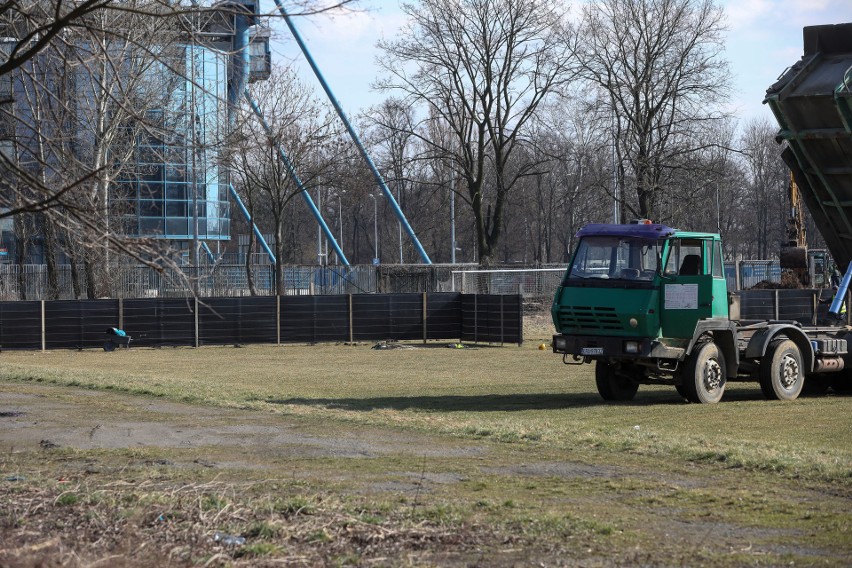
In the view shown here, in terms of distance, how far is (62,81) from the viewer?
10117mm

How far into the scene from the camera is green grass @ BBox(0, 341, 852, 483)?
1200 centimetres

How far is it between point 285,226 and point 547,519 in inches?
3492

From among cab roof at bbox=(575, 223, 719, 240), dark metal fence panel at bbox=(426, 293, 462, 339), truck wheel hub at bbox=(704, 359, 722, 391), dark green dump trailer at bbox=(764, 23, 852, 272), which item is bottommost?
truck wheel hub at bbox=(704, 359, 722, 391)

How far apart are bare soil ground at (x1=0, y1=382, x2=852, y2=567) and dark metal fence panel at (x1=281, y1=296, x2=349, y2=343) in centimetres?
2280

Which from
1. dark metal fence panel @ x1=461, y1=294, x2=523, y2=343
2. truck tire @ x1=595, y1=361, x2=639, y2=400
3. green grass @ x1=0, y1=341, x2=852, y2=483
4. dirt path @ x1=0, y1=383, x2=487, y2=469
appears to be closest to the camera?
dirt path @ x1=0, y1=383, x2=487, y2=469

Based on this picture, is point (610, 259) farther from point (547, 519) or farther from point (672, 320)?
point (547, 519)

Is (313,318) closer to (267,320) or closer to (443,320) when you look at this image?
(267,320)

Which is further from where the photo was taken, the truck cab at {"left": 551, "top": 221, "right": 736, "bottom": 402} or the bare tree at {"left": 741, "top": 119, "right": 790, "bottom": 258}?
the bare tree at {"left": 741, "top": 119, "right": 790, "bottom": 258}

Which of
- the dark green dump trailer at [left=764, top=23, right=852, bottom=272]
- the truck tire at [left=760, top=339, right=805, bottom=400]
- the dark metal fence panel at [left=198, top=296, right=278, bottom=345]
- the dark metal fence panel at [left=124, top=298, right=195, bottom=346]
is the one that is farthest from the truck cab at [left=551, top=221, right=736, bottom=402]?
the dark metal fence panel at [left=124, top=298, right=195, bottom=346]

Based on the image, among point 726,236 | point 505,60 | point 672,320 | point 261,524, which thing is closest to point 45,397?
point 672,320

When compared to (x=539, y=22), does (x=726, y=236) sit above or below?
below

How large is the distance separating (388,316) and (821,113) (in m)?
22.1

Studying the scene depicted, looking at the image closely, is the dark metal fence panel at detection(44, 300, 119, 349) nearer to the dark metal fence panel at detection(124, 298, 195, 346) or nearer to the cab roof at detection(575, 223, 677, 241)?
the dark metal fence panel at detection(124, 298, 195, 346)

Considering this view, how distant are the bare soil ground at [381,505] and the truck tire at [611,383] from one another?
536 centimetres
